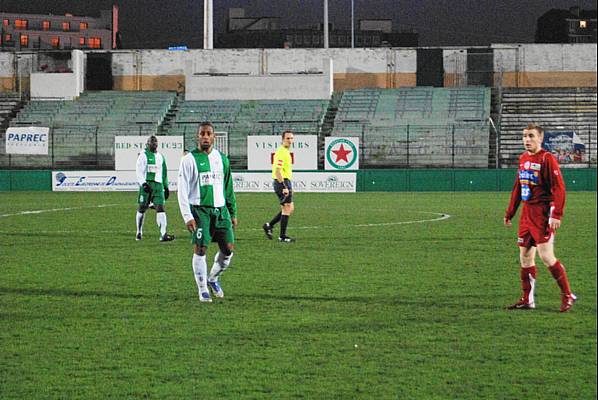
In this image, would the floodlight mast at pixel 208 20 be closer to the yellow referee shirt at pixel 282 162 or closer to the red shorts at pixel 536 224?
the yellow referee shirt at pixel 282 162

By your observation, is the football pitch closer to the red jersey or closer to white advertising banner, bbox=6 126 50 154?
the red jersey

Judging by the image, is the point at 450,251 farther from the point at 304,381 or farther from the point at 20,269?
the point at 304,381

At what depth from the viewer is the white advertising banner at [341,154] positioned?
42188 millimetres

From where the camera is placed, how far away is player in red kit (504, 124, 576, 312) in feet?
28.3

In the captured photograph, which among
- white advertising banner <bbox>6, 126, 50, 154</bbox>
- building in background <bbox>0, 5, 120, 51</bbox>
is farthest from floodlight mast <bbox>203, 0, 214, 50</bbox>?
building in background <bbox>0, 5, 120, 51</bbox>

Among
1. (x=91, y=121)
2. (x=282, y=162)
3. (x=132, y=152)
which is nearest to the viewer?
(x=282, y=162)

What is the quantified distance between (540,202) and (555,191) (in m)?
0.29

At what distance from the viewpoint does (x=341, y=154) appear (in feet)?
139

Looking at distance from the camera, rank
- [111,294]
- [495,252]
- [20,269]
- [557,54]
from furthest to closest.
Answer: [557,54] → [495,252] → [20,269] → [111,294]

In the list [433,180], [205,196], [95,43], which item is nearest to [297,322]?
[205,196]

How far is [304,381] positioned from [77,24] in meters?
154

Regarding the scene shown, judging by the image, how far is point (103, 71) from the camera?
6097 centimetres

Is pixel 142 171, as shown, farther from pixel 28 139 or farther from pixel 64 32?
pixel 64 32

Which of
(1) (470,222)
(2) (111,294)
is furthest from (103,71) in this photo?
(2) (111,294)
